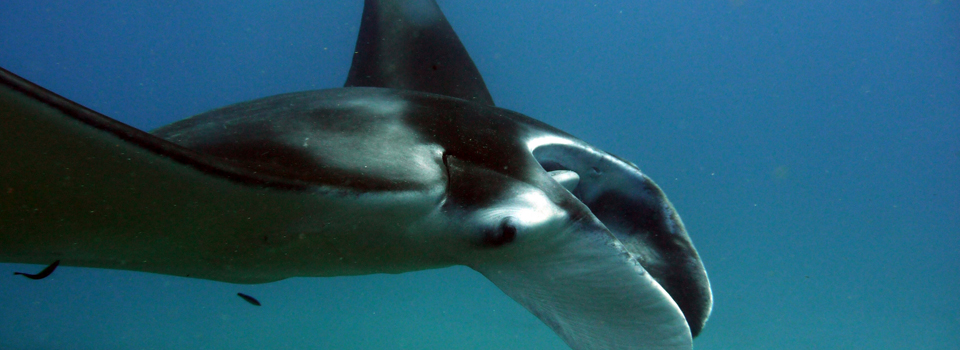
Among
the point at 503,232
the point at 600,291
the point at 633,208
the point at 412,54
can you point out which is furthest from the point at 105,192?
the point at 412,54

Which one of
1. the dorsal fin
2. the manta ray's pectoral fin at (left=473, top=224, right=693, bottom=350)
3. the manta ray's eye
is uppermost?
the dorsal fin

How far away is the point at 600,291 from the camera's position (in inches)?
53.2

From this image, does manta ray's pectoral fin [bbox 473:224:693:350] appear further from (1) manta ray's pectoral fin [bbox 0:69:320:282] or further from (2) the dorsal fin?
(2) the dorsal fin

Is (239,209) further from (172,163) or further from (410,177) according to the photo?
(410,177)

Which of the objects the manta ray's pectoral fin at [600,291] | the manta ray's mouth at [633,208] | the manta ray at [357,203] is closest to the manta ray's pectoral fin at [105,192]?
the manta ray at [357,203]

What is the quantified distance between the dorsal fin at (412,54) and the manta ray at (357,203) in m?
1.64

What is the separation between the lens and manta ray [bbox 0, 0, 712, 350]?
2.89ft

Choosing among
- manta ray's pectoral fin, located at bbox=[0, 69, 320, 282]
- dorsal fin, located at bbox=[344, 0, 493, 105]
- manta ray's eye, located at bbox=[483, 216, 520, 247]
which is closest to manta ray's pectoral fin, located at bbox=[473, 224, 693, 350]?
manta ray's eye, located at bbox=[483, 216, 520, 247]

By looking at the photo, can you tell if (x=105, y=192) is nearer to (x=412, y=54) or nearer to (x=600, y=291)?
(x=600, y=291)

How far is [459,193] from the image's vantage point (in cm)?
131

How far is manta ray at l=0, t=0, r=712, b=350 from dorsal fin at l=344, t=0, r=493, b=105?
1.64 meters

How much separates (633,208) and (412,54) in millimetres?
2467

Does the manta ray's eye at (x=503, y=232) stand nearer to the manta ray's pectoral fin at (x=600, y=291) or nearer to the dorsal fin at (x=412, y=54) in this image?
the manta ray's pectoral fin at (x=600, y=291)

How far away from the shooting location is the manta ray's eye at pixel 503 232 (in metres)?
1.21
